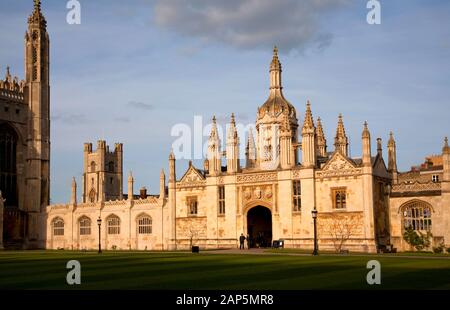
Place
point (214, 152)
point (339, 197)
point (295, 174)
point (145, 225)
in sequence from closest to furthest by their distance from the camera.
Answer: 1. point (339, 197)
2. point (295, 174)
3. point (214, 152)
4. point (145, 225)

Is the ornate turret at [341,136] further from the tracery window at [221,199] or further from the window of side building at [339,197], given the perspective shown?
the tracery window at [221,199]

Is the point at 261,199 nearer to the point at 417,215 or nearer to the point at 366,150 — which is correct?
the point at 366,150

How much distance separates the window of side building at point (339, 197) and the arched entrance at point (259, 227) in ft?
29.5

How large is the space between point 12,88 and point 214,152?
37.4 meters

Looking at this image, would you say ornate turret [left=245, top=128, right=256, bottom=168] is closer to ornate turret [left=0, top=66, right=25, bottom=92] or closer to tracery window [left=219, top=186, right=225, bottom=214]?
tracery window [left=219, top=186, right=225, bottom=214]

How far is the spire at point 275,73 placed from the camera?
61500 millimetres

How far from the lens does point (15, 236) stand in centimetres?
7819

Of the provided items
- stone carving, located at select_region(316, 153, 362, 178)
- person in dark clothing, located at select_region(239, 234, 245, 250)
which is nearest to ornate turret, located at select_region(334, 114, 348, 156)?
stone carving, located at select_region(316, 153, 362, 178)

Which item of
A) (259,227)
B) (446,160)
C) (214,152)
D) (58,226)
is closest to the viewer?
(446,160)

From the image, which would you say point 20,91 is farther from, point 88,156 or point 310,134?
point 310,134

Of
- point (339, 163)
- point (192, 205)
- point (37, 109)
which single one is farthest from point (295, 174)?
point (37, 109)

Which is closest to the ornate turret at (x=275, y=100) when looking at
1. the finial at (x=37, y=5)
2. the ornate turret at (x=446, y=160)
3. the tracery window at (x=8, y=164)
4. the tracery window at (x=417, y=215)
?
the tracery window at (x=417, y=215)

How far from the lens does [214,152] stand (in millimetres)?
58875

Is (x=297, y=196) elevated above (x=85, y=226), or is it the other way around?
(x=297, y=196)
